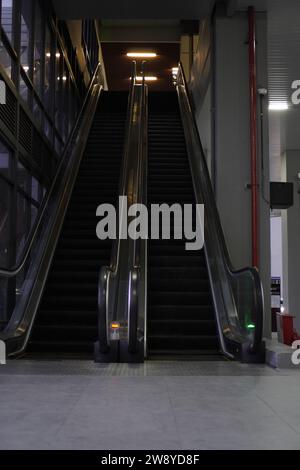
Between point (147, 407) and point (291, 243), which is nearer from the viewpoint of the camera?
point (147, 407)

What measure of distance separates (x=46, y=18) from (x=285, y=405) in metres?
8.08

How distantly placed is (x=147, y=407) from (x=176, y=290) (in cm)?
399

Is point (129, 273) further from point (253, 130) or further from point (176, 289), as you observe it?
point (253, 130)

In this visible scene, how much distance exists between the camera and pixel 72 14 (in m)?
9.73

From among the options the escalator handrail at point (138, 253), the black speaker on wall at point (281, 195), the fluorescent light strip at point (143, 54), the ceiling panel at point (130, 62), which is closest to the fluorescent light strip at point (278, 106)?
the escalator handrail at point (138, 253)

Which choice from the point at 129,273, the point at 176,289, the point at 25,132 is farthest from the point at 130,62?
the point at 129,273

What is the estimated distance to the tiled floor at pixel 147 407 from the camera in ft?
9.27

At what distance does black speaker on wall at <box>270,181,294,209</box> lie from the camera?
826 centimetres

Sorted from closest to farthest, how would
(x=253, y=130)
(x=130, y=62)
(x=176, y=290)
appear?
(x=176, y=290)
(x=253, y=130)
(x=130, y=62)

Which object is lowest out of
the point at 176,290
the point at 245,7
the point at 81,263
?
the point at 176,290

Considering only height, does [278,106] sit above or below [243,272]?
above

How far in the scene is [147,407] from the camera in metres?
3.59
